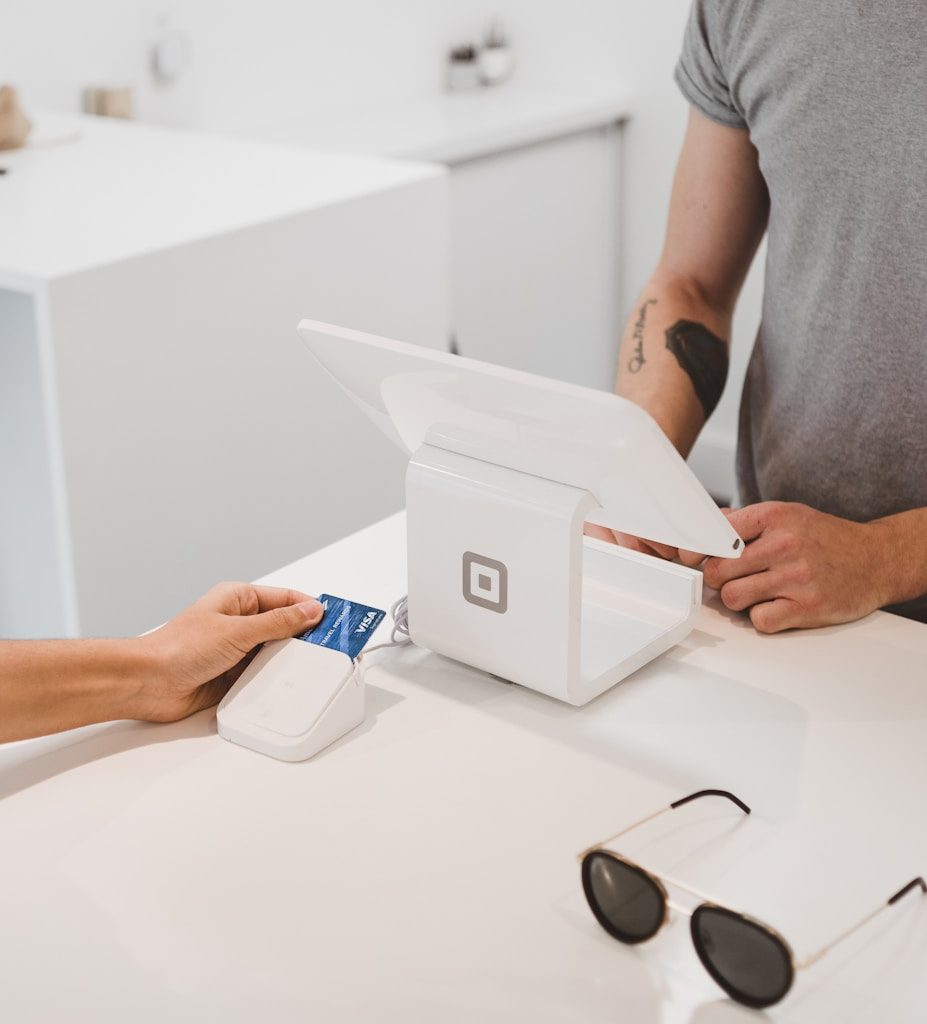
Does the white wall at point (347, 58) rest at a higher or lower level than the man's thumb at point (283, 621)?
higher

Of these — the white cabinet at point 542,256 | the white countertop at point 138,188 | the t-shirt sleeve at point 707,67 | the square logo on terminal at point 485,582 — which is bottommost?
the white cabinet at point 542,256

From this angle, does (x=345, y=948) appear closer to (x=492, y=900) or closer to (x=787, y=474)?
(x=492, y=900)

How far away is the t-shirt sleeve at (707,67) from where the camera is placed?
4.69 ft

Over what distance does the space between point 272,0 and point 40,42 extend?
61cm

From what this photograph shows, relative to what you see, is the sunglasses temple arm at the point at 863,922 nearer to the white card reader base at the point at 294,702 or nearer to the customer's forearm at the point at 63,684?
the white card reader base at the point at 294,702

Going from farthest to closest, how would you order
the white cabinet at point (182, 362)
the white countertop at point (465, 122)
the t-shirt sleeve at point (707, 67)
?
1. the white countertop at point (465, 122)
2. the white cabinet at point (182, 362)
3. the t-shirt sleeve at point (707, 67)

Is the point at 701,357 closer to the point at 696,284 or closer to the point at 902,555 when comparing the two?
the point at 696,284

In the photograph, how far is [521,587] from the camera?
101 centimetres

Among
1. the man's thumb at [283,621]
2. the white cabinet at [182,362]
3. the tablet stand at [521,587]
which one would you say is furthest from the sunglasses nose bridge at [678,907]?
the white cabinet at [182,362]

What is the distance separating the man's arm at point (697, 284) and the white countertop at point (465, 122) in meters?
1.33

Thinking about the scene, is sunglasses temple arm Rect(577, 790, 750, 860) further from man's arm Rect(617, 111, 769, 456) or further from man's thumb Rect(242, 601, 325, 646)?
man's arm Rect(617, 111, 769, 456)

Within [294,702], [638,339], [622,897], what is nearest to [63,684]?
[294,702]

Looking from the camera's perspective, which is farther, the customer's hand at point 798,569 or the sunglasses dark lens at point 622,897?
the customer's hand at point 798,569

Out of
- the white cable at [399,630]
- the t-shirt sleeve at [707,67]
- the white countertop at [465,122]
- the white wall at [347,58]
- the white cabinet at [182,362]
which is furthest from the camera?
the white countertop at [465,122]
